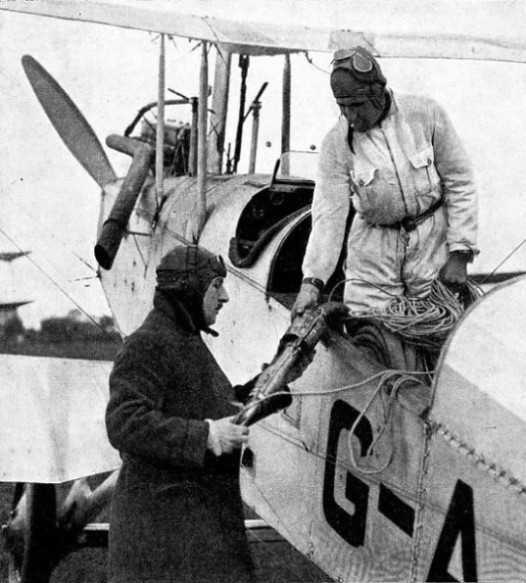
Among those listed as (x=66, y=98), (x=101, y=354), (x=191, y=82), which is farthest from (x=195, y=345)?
(x=191, y=82)

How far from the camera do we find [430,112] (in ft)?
10.2

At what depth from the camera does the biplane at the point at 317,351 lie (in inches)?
86.4

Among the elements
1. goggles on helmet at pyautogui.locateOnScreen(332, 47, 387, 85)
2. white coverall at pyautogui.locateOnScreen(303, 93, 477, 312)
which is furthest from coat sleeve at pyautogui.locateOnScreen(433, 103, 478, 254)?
goggles on helmet at pyautogui.locateOnScreen(332, 47, 387, 85)

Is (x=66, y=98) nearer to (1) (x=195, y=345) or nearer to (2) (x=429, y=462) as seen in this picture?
(1) (x=195, y=345)

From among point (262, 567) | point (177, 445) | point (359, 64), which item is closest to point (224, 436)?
point (177, 445)

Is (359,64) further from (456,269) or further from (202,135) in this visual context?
(202,135)

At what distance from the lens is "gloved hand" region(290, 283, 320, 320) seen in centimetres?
311

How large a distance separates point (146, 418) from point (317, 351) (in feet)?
3.38

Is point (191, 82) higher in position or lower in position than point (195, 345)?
higher

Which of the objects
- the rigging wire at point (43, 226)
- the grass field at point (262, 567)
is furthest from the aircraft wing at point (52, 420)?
the rigging wire at point (43, 226)

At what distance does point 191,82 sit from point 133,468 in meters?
7.92

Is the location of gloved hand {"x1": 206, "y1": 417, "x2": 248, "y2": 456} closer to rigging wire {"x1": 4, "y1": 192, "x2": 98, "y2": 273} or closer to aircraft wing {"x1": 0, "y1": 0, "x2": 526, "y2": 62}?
aircraft wing {"x1": 0, "y1": 0, "x2": 526, "y2": 62}

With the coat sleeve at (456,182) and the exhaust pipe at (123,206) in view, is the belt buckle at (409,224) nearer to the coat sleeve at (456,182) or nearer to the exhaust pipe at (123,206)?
the coat sleeve at (456,182)

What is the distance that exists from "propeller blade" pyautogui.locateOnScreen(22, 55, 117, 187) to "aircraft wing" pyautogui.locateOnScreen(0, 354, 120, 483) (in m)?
1.90
